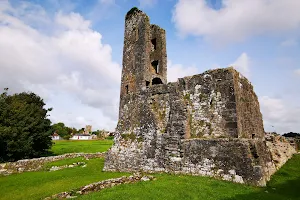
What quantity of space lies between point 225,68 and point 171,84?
4.15 m

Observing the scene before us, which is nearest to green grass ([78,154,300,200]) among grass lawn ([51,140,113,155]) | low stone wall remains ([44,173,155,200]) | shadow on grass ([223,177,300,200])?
shadow on grass ([223,177,300,200])

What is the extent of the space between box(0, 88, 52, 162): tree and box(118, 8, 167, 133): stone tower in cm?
1762

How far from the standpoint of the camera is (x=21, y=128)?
29.1 metres

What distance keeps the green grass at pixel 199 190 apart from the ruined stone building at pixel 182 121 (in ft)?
2.65

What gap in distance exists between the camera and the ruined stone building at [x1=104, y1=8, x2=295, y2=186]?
1211 cm

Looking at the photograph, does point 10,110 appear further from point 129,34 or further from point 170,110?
point 170,110

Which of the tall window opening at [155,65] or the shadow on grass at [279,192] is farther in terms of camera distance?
the tall window opening at [155,65]

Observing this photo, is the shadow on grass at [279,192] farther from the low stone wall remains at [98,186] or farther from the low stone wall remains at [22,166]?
the low stone wall remains at [22,166]

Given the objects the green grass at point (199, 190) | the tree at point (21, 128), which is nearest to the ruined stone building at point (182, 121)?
the green grass at point (199, 190)

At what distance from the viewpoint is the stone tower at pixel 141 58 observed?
1877cm

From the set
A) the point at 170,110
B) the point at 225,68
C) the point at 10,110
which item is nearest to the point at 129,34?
the point at 170,110

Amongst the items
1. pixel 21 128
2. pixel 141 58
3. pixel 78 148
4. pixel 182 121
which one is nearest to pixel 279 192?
pixel 182 121

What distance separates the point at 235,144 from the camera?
39.0 ft

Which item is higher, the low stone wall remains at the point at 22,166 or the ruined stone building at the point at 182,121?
the ruined stone building at the point at 182,121
